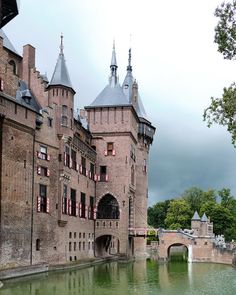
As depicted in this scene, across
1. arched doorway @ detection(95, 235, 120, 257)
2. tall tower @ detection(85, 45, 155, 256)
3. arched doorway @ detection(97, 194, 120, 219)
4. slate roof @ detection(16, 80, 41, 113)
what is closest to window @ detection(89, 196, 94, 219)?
tall tower @ detection(85, 45, 155, 256)

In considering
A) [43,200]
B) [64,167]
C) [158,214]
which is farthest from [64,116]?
[158,214]

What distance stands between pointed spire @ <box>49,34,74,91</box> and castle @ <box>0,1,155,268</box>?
0.22ft

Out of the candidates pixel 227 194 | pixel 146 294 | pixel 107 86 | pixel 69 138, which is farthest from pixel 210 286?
pixel 227 194

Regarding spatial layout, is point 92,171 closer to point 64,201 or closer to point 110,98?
point 110,98

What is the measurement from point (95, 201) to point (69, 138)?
9.73 metres

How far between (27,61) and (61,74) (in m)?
2.66

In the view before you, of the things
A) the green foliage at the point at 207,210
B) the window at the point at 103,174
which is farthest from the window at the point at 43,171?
the green foliage at the point at 207,210

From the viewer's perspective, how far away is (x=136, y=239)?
46531mm

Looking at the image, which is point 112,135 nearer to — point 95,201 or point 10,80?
point 95,201

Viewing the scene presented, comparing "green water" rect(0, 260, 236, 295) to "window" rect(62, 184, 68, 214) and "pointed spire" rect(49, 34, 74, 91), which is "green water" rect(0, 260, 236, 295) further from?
"pointed spire" rect(49, 34, 74, 91)

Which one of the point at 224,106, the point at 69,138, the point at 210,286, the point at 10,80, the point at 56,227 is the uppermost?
the point at 10,80

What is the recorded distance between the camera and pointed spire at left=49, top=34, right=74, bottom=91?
32.6 meters

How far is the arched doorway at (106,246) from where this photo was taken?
41250 mm

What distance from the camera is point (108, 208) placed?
136 ft
